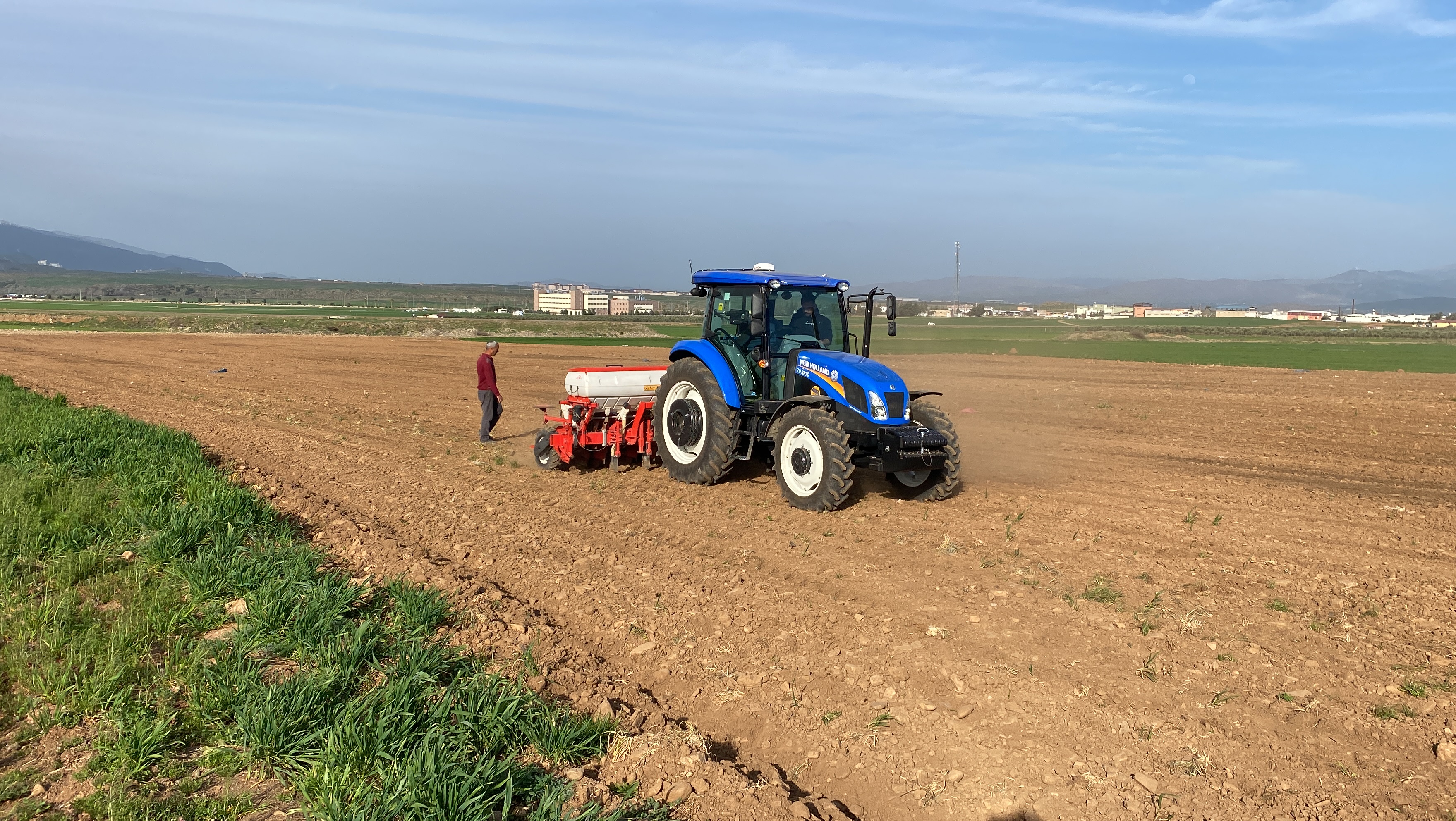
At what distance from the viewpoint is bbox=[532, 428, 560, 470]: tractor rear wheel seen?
1115cm

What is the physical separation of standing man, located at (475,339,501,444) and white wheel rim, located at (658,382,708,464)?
3448 millimetres

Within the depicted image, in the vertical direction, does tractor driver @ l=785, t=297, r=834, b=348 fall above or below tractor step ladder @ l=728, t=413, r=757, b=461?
above

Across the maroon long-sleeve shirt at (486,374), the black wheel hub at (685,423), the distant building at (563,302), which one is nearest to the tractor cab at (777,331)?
the black wheel hub at (685,423)

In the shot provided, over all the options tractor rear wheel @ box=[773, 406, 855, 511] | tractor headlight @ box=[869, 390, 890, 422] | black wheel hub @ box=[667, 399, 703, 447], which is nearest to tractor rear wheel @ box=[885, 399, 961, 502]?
tractor headlight @ box=[869, 390, 890, 422]

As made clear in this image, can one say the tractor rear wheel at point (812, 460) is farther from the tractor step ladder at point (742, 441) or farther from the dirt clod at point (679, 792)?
the dirt clod at point (679, 792)

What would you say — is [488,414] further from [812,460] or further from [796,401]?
[812,460]

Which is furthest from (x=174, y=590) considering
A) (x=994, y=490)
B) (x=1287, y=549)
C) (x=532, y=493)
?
(x=1287, y=549)

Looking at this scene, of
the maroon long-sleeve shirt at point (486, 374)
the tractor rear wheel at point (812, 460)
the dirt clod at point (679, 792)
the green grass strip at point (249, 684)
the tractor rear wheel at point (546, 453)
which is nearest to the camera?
the green grass strip at point (249, 684)

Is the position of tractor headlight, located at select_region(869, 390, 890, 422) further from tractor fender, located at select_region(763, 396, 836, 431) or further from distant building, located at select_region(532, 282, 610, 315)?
distant building, located at select_region(532, 282, 610, 315)

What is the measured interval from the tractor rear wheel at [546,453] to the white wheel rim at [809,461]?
3.35 metres

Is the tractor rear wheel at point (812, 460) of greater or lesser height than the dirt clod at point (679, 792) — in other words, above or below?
above

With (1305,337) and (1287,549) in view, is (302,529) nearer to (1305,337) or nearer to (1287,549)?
(1287,549)

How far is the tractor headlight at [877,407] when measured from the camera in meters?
8.59

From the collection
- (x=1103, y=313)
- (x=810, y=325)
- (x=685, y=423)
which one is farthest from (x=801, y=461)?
(x=1103, y=313)
